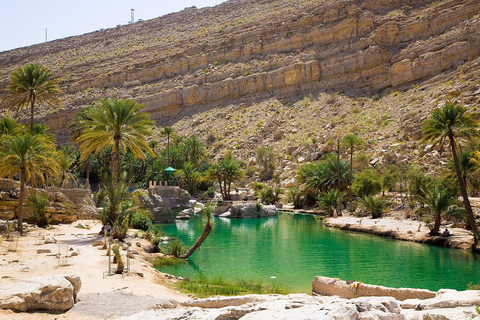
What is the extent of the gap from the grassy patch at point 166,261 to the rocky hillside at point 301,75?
33.0m

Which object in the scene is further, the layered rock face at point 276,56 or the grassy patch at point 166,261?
the layered rock face at point 276,56

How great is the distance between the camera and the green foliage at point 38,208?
2342 cm

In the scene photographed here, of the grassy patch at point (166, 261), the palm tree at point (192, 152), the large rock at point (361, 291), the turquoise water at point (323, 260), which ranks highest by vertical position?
the palm tree at point (192, 152)

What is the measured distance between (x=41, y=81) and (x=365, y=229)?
27.9 metres

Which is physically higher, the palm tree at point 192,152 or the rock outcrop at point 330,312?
the palm tree at point 192,152

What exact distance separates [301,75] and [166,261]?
188 feet

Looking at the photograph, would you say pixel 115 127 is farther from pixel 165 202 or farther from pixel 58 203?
pixel 165 202

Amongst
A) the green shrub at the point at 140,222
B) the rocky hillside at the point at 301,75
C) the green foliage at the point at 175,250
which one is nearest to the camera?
the green foliage at the point at 175,250

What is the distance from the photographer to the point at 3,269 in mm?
12320

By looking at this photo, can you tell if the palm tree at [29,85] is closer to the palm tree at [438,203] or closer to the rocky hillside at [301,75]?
the palm tree at [438,203]

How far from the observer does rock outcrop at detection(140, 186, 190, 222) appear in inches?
1421

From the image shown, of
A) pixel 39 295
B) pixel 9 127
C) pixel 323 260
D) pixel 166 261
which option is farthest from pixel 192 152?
pixel 39 295

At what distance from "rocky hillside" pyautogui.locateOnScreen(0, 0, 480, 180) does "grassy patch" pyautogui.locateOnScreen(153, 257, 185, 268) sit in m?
33.0

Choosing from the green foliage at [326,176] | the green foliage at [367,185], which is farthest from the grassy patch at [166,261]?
the green foliage at [326,176]
